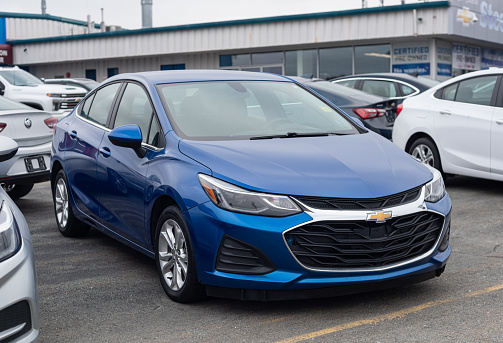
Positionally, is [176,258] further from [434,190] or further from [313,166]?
[434,190]

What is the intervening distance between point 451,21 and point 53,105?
527 inches

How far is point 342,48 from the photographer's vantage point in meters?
27.9

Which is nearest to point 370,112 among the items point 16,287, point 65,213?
point 65,213

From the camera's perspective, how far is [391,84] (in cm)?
1484

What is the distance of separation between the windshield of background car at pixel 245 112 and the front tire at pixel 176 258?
641 millimetres

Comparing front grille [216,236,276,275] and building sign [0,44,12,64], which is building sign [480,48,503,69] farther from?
front grille [216,236,276,275]

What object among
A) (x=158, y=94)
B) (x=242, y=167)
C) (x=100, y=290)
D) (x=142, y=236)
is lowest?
(x=100, y=290)

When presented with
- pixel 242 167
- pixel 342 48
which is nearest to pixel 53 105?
pixel 342 48

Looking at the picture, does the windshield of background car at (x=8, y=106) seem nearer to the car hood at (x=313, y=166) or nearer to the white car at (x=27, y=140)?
the white car at (x=27, y=140)

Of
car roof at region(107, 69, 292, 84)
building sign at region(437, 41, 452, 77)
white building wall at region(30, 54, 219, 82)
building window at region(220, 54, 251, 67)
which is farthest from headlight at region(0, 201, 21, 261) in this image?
white building wall at region(30, 54, 219, 82)

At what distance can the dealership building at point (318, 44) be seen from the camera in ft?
83.4

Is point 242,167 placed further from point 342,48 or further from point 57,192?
point 342,48

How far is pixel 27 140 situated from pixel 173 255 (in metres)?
4.22

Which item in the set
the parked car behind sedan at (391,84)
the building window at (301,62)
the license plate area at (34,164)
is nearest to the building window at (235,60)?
the building window at (301,62)
